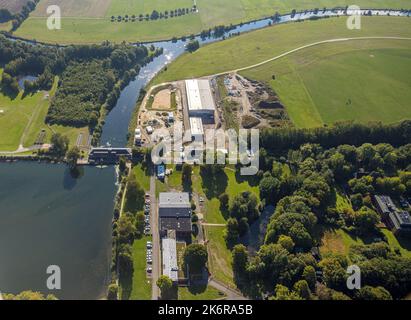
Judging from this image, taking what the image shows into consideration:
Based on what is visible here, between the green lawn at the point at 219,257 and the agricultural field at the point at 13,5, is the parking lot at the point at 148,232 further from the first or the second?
the agricultural field at the point at 13,5

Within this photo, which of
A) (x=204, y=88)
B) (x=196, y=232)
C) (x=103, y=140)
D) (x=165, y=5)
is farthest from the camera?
(x=165, y=5)

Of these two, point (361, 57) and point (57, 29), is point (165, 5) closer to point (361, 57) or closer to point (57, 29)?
point (57, 29)

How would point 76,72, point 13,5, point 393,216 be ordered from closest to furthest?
point 393,216 < point 76,72 < point 13,5

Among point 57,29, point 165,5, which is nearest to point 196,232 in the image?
point 57,29

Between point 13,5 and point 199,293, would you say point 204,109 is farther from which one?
point 13,5

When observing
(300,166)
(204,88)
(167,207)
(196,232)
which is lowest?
(196,232)

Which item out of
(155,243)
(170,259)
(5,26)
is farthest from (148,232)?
(5,26)

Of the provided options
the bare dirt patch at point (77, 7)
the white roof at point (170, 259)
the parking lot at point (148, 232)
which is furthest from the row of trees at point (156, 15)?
the white roof at point (170, 259)
